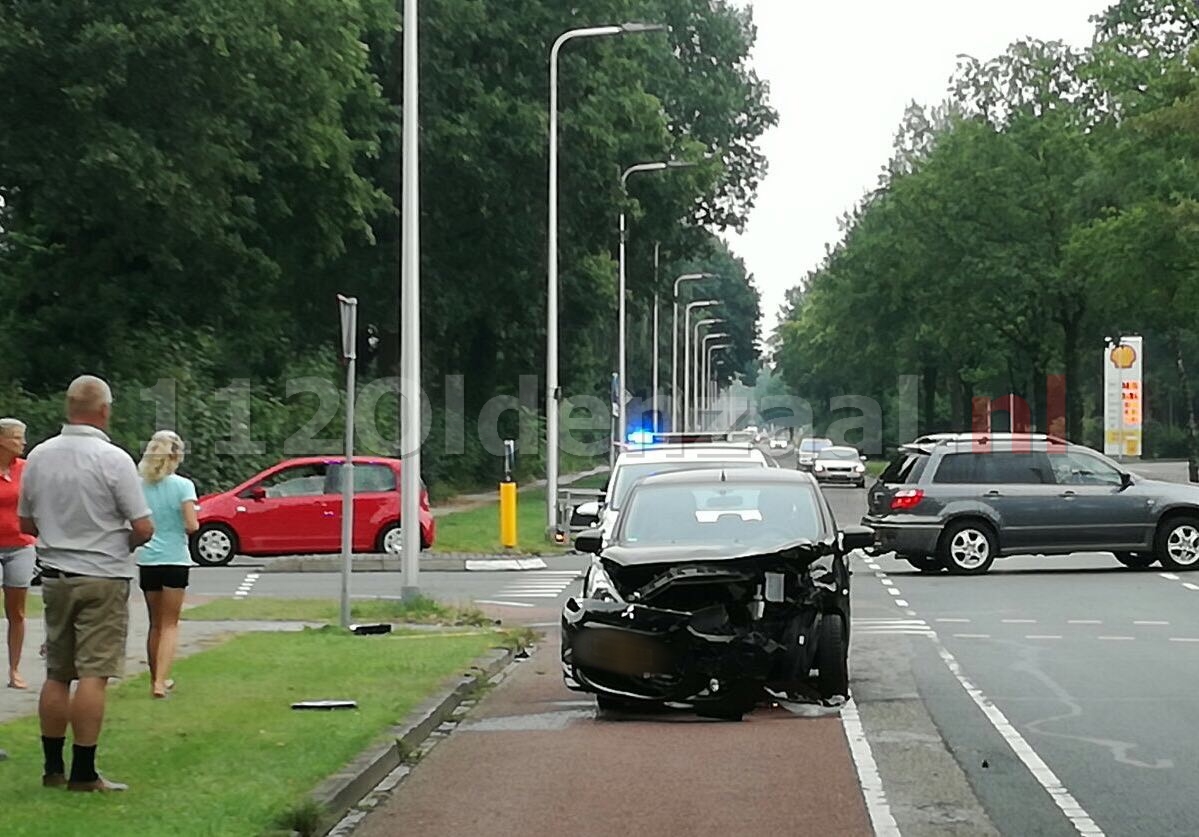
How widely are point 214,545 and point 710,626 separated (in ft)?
66.9

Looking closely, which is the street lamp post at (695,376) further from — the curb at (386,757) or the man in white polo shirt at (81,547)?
the man in white polo shirt at (81,547)

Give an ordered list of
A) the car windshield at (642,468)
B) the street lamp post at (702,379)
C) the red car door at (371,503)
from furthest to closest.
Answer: the street lamp post at (702,379), the red car door at (371,503), the car windshield at (642,468)

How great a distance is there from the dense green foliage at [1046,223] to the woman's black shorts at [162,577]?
1471 inches

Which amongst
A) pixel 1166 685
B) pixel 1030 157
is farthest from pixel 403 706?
pixel 1030 157

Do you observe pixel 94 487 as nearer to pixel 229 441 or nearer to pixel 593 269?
pixel 229 441

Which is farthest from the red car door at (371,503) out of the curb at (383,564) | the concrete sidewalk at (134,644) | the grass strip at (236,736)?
the grass strip at (236,736)

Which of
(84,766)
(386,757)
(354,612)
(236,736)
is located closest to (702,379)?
(354,612)

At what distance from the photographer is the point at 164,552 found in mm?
13469

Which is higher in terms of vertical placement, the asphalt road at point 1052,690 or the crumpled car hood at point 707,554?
the crumpled car hood at point 707,554

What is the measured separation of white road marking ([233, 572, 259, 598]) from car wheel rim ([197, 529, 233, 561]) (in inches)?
86.4

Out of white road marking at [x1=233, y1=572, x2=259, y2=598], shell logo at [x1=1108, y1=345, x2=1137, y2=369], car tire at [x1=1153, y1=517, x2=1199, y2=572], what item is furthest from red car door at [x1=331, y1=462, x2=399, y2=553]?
shell logo at [x1=1108, y1=345, x2=1137, y2=369]

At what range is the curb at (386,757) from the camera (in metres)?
9.27

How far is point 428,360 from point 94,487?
44.4 metres

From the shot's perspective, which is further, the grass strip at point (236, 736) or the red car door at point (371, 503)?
the red car door at point (371, 503)
